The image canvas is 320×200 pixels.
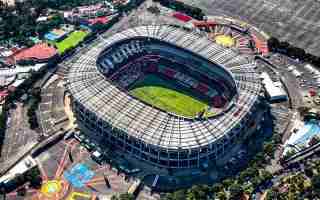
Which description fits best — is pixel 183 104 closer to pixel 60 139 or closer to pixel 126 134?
pixel 126 134

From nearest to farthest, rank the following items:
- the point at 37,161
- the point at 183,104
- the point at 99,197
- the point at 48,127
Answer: the point at 99,197
the point at 37,161
the point at 48,127
the point at 183,104

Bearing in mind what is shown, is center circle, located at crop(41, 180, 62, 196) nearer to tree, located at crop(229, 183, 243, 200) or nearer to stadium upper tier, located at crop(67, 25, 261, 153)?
stadium upper tier, located at crop(67, 25, 261, 153)

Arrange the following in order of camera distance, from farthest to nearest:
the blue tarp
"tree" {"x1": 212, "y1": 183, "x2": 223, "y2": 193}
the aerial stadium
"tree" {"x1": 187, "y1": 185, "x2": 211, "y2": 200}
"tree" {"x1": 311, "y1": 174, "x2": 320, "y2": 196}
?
the blue tarp < the aerial stadium < "tree" {"x1": 212, "y1": 183, "x2": 223, "y2": 193} < "tree" {"x1": 187, "y1": 185, "x2": 211, "y2": 200} < "tree" {"x1": 311, "y1": 174, "x2": 320, "y2": 196}

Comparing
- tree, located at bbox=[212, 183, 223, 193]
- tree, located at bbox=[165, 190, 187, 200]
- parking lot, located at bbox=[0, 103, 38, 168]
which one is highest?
tree, located at bbox=[212, 183, 223, 193]

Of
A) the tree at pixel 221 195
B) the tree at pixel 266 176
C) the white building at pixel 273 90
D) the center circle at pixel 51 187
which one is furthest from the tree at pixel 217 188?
the center circle at pixel 51 187

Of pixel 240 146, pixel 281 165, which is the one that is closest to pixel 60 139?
pixel 240 146

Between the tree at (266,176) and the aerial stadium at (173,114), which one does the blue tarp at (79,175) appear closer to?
the aerial stadium at (173,114)

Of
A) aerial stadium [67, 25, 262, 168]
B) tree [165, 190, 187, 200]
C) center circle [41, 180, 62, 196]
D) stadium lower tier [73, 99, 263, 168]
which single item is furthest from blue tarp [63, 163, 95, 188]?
tree [165, 190, 187, 200]
